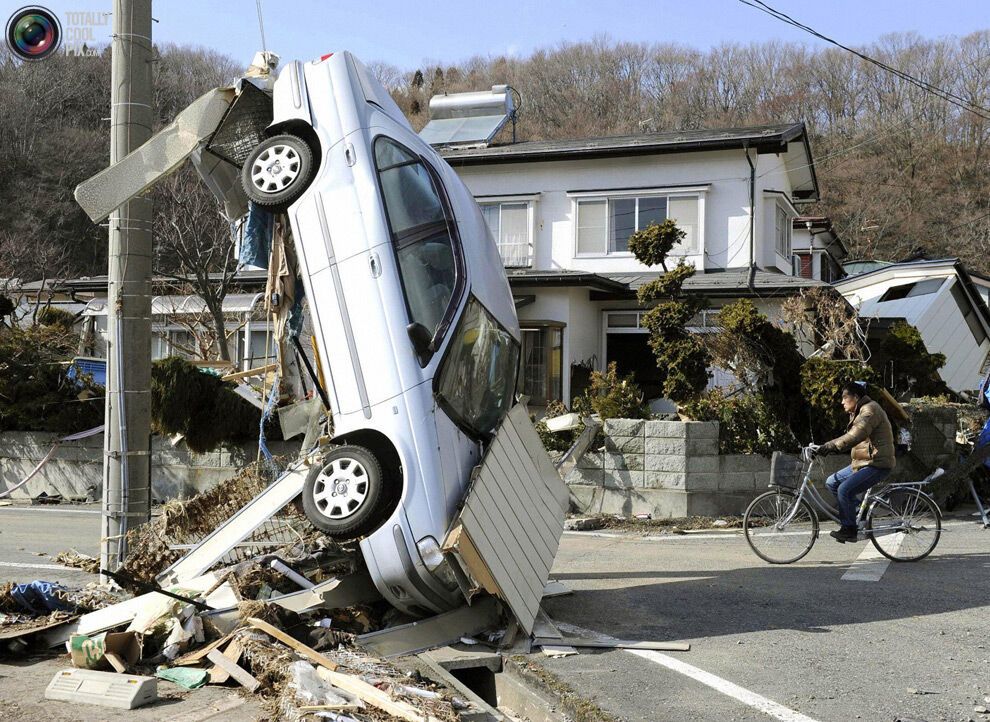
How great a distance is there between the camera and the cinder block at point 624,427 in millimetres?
12375

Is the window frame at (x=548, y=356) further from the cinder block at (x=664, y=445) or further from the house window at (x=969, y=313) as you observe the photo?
the house window at (x=969, y=313)

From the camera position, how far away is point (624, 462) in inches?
491

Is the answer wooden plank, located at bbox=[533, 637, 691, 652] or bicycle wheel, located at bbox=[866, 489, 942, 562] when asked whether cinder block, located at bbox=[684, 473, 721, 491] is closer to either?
bicycle wheel, located at bbox=[866, 489, 942, 562]

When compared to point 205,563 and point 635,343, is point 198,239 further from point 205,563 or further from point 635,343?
point 205,563

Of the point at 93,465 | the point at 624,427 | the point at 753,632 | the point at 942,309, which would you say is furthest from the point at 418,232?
the point at 942,309

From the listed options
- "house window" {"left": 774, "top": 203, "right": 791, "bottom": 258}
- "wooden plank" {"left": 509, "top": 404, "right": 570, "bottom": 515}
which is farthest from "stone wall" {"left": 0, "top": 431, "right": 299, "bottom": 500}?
"house window" {"left": 774, "top": 203, "right": 791, "bottom": 258}

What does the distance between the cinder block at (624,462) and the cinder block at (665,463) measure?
11 centimetres

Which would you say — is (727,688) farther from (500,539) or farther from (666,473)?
(666,473)

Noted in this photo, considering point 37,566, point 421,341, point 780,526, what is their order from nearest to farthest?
point 421,341, point 37,566, point 780,526

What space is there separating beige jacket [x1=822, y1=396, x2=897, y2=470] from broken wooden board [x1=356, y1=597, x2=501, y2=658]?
440 centimetres

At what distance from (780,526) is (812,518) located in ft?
1.05

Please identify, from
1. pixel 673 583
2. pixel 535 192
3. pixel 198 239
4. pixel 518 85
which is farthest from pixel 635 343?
pixel 518 85

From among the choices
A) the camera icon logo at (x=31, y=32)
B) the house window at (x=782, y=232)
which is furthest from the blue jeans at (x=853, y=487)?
the house window at (x=782, y=232)

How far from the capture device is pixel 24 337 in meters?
15.2
